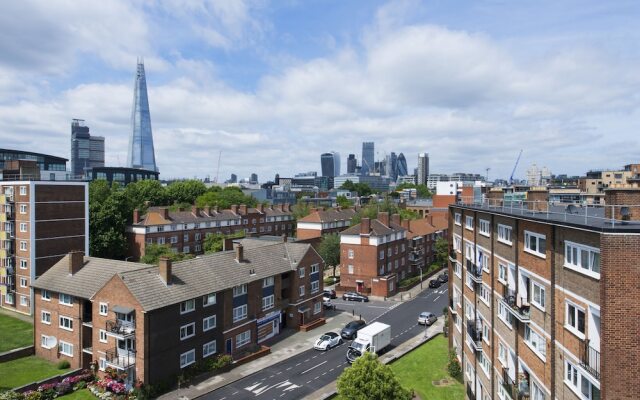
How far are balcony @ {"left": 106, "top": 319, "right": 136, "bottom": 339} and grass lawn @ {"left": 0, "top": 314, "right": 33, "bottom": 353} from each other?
1633cm

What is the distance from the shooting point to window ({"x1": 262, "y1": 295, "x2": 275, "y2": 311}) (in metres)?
47.3

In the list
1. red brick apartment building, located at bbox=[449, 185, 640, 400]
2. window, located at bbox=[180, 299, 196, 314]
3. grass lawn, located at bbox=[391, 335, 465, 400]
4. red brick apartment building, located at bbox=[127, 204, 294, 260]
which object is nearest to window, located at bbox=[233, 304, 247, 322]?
window, located at bbox=[180, 299, 196, 314]

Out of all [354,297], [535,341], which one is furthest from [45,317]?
[535,341]

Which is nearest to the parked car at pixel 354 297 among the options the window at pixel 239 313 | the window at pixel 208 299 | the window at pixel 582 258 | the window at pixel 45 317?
the window at pixel 239 313

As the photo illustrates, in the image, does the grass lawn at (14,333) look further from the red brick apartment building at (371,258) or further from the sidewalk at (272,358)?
the red brick apartment building at (371,258)

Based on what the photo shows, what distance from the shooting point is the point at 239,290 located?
4366 centimetres

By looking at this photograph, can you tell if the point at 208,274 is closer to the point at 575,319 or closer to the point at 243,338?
the point at 243,338

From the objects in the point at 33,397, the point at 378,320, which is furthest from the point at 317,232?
the point at 33,397

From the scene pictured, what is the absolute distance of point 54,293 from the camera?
138 ft

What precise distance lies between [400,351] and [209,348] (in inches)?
739

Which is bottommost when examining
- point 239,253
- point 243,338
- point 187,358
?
point 243,338

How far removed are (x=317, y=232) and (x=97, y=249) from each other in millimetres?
40997

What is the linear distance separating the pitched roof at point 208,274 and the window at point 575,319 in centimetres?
2877

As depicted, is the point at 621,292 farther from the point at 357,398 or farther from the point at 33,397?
the point at 33,397
